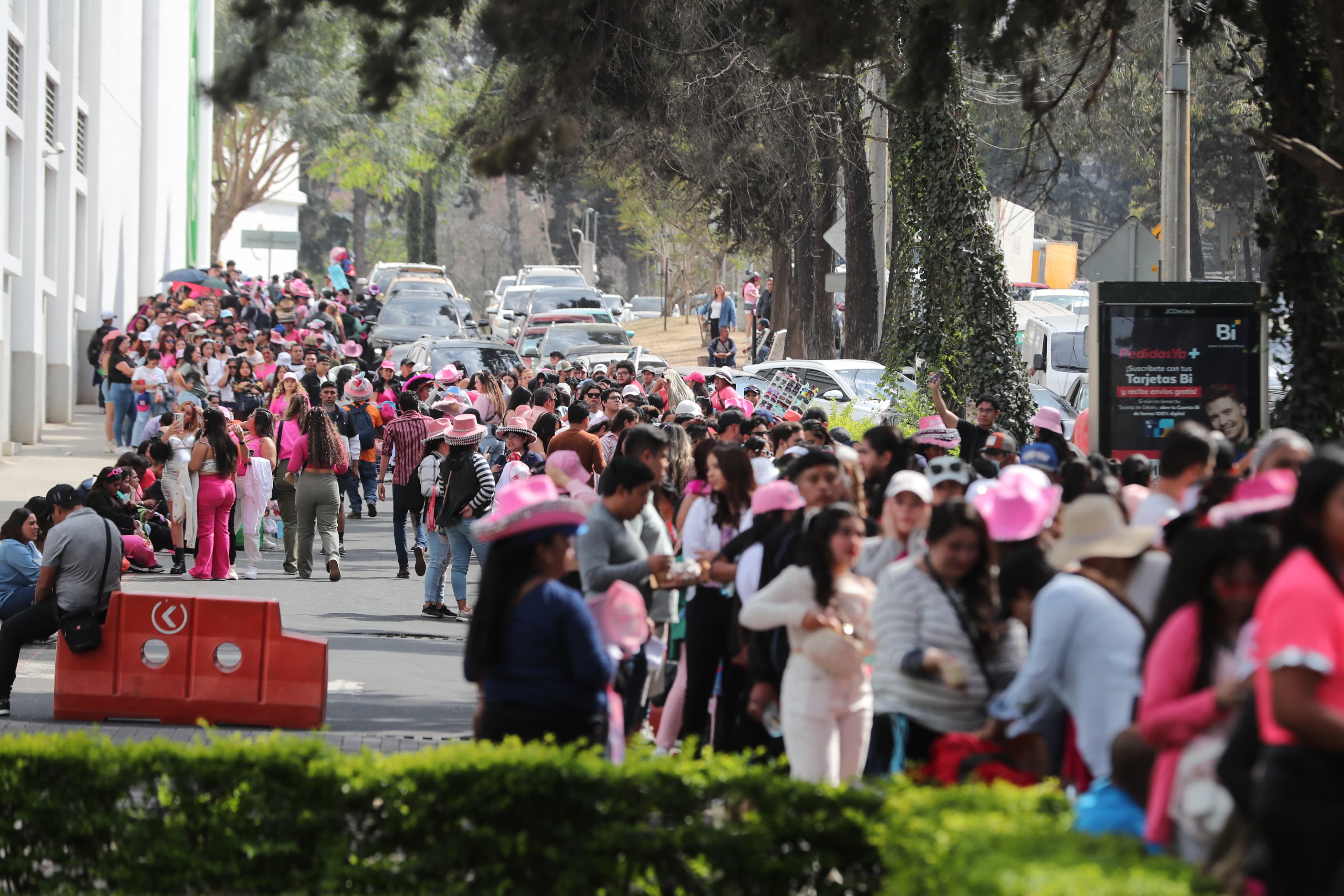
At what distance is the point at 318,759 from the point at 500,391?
51.0 ft

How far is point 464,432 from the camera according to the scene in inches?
558

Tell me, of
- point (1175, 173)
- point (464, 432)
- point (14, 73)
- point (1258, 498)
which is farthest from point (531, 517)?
point (14, 73)

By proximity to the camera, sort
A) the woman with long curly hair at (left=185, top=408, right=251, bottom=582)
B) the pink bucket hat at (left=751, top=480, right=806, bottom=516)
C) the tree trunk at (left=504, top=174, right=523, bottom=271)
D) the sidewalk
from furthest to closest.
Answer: the tree trunk at (left=504, top=174, right=523, bottom=271)
the sidewalk
the woman with long curly hair at (left=185, top=408, right=251, bottom=582)
the pink bucket hat at (left=751, top=480, right=806, bottom=516)

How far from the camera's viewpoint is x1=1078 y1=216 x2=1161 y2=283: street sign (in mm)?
16766

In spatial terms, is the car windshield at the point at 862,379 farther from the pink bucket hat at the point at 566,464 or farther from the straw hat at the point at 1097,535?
the straw hat at the point at 1097,535

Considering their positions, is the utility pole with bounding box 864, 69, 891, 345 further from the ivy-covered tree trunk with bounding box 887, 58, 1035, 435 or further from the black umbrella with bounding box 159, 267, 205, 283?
the black umbrella with bounding box 159, 267, 205, 283

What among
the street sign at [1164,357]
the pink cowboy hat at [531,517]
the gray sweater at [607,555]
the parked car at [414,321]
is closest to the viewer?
the pink cowboy hat at [531,517]

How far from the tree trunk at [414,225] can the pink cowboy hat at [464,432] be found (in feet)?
232

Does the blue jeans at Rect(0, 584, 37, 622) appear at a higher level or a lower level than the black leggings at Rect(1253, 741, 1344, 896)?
lower

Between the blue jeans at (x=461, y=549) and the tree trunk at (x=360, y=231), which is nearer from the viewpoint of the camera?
the blue jeans at (x=461, y=549)

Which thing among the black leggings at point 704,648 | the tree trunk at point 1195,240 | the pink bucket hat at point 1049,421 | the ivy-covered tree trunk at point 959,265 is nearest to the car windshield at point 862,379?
the ivy-covered tree trunk at point 959,265

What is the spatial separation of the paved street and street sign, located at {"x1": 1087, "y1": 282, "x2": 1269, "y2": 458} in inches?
217

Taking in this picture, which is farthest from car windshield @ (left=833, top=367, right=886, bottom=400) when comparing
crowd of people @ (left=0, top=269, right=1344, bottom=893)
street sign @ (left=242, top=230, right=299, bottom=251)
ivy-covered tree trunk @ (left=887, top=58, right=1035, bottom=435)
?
street sign @ (left=242, top=230, right=299, bottom=251)

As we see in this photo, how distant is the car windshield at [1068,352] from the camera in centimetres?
2669
